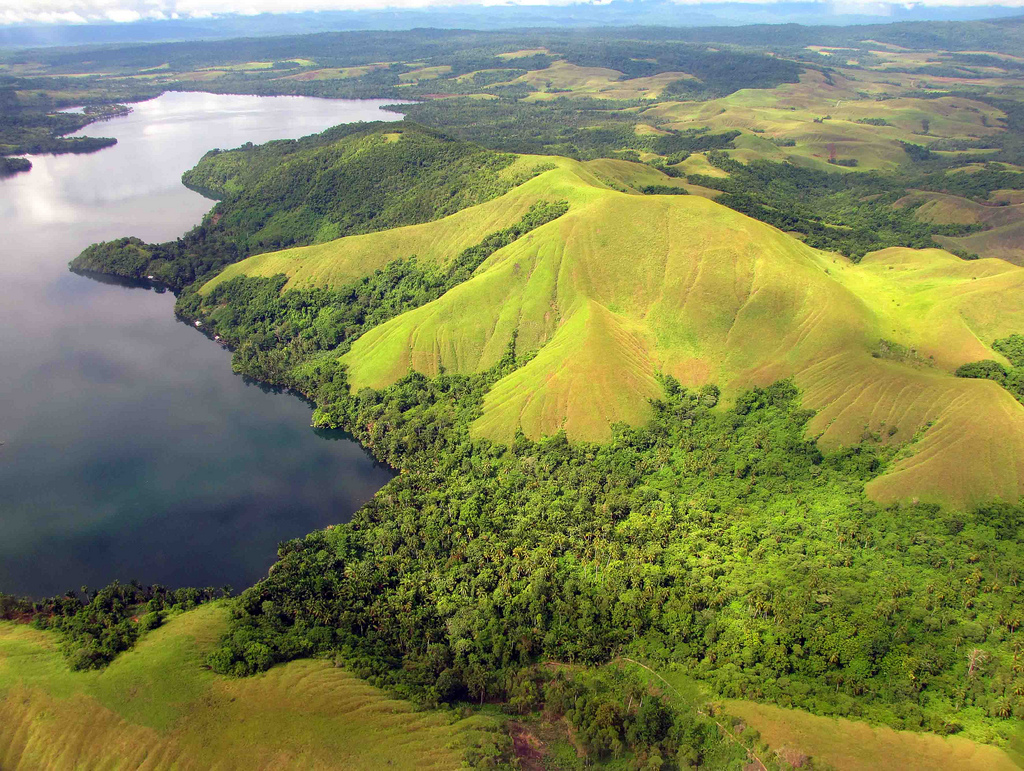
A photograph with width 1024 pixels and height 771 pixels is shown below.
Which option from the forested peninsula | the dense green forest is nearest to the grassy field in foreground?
the forested peninsula

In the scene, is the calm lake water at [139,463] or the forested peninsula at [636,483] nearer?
the forested peninsula at [636,483]

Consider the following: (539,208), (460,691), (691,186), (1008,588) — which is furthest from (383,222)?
(1008,588)

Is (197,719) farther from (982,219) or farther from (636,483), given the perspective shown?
(982,219)

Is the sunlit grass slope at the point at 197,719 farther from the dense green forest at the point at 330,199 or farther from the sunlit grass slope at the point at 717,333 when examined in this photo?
the dense green forest at the point at 330,199

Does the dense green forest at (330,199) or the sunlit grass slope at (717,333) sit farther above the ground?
the dense green forest at (330,199)

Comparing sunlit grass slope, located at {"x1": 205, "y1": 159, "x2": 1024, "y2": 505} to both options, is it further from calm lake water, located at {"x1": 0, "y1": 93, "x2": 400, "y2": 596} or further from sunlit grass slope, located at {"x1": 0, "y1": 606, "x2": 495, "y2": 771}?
sunlit grass slope, located at {"x1": 0, "y1": 606, "x2": 495, "y2": 771}

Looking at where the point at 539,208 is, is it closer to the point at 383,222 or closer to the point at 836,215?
the point at 383,222

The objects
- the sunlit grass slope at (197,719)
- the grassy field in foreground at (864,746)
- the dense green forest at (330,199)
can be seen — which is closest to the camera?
the grassy field in foreground at (864,746)

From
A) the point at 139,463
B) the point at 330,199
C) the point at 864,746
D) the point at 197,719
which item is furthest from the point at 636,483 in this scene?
the point at 330,199

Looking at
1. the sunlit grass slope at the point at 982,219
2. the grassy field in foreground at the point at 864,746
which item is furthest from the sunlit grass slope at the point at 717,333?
the sunlit grass slope at the point at 982,219
